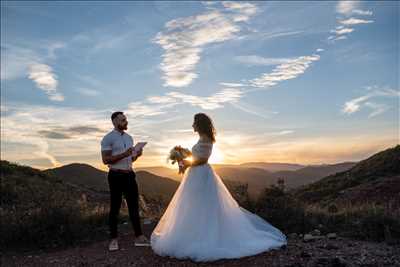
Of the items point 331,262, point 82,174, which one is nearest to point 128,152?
point 331,262

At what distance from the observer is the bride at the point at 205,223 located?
7.50 m

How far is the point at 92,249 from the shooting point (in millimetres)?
9453

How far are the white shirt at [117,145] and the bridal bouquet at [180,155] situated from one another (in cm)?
87

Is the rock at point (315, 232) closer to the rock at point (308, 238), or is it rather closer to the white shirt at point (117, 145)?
the rock at point (308, 238)

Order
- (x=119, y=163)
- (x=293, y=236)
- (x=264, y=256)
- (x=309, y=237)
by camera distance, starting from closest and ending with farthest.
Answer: (x=264, y=256) → (x=309, y=237) → (x=119, y=163) → (x=293, y=236)

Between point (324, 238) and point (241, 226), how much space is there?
5.92 ft

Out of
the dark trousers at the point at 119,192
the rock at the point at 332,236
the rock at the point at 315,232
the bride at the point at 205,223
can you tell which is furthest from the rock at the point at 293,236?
the dark trousers at the point at 119,192

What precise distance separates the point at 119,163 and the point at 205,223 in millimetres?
2112

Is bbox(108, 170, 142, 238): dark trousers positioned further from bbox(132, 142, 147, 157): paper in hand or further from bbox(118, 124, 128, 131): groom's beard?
bbox(118, 124, 128, 131): groom's beard

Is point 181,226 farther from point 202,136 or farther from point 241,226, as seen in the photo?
point 202,136

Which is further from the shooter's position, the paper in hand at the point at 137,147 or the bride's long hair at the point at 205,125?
the paper in hand at the point at 137,147

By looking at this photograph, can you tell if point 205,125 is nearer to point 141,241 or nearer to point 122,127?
point 122,127

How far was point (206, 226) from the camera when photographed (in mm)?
7684

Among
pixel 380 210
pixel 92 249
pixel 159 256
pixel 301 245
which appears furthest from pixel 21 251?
pixel 380 210
